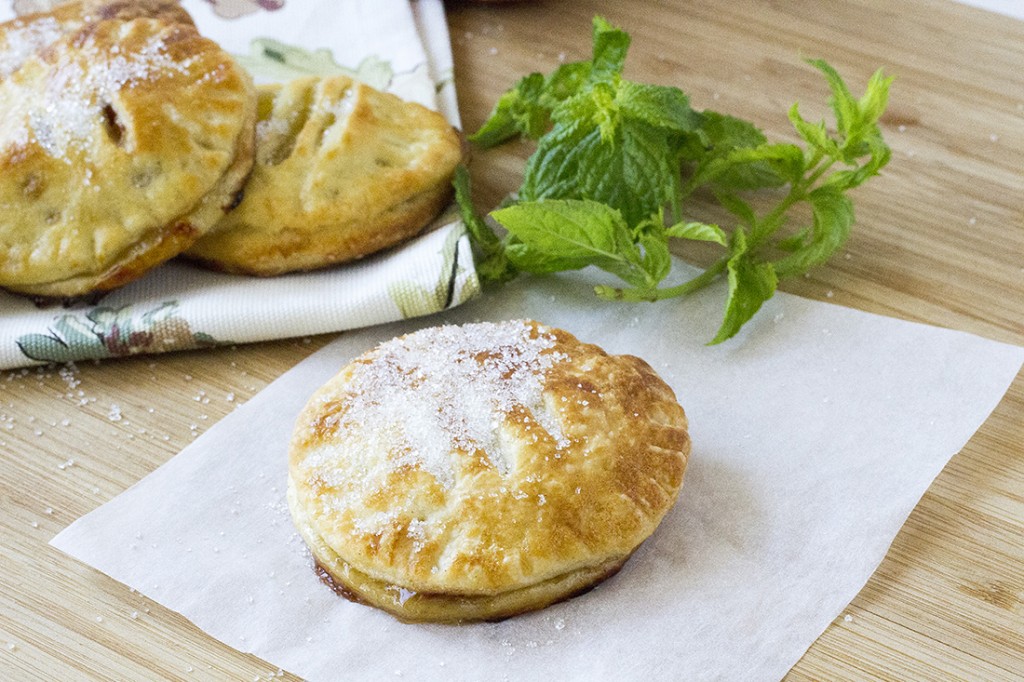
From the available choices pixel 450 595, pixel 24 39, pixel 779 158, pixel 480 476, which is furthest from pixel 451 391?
pixel 24 39

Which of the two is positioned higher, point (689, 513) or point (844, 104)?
point (844, 104)

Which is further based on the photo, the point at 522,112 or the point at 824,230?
the point at 522,112

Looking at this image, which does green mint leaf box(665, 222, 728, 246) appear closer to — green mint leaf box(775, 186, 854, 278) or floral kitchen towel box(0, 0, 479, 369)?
green mint leaf box(775, 186, 854, 278)

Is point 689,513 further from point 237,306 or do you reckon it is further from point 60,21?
point 60,21

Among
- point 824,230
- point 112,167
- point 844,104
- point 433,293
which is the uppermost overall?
point 844,104

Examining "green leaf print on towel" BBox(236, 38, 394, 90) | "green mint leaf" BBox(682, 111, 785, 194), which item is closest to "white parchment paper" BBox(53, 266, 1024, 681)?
"green mint leaf" BBox(682, 111, 785, 194)

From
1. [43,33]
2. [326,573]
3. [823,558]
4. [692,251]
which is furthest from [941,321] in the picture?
[43,33]
